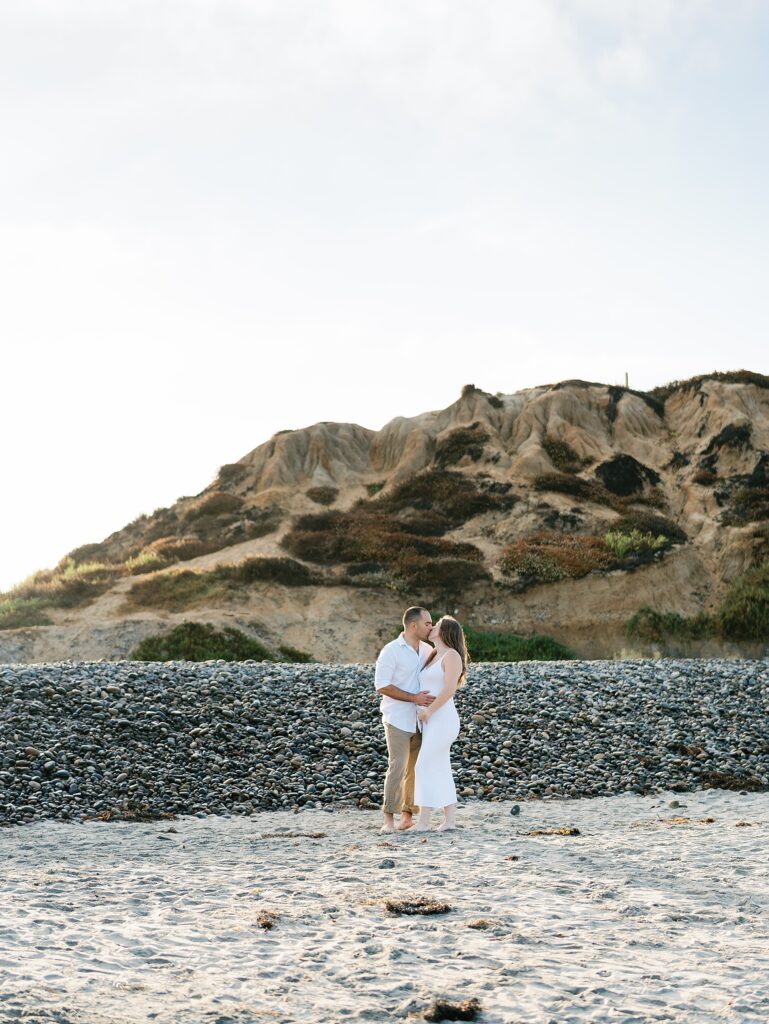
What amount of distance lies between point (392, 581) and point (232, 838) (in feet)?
86.3

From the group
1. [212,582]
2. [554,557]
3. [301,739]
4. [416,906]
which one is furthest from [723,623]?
[416,906]

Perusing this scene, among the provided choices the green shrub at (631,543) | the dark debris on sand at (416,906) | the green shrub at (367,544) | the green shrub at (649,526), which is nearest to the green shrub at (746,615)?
the green shrub at (631,543)

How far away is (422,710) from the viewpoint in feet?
34.3

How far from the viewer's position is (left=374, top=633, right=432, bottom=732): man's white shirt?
1046cm

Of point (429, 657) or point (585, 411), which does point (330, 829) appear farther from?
point (585, 411)

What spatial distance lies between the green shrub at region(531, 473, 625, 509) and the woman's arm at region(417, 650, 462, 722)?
35226mm

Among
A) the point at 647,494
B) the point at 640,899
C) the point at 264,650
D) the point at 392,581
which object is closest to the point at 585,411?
the point at 647,494

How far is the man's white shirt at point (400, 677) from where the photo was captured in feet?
34.3

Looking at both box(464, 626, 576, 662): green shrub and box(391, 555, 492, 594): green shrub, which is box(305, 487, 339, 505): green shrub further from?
box(464, 626, 576, 662): green shrub

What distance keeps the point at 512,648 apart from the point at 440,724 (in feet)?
70.7

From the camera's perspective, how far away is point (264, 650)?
28.7 metres

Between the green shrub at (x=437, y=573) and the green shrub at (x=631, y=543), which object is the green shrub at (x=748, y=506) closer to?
the green shrub at (x=631, y=543)

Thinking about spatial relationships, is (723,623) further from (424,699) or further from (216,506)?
(216,506)

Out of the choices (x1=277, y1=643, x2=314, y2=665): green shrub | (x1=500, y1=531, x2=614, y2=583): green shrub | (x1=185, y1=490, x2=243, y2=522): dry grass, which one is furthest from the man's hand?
(x1=185, y1=490, x2=243, y2=522): dry grass
